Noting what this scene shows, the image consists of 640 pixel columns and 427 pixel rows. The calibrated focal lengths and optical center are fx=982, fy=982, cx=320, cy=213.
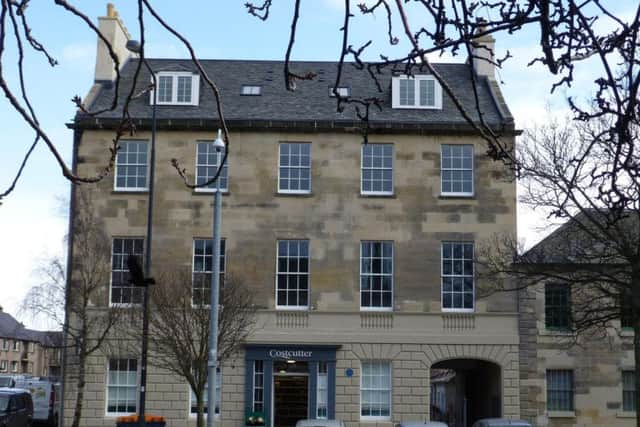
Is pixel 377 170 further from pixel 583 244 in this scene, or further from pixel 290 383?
pixel 583 244

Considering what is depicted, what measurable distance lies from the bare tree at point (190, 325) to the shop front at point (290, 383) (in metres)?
1.23

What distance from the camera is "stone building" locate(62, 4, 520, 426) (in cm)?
3506

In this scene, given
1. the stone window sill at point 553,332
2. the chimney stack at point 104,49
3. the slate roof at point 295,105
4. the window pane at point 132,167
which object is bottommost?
the stone window sill at point 553,332

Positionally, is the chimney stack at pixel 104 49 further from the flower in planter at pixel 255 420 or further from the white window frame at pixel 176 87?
the flower in planter at pixel 255 420

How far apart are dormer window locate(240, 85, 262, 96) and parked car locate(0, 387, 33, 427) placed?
45.9 feet

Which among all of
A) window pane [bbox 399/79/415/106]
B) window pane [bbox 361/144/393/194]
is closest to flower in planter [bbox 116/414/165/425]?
window pane [bbox 361/144/393/194]

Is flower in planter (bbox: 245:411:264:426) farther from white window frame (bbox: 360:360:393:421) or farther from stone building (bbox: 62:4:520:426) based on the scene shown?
white window frame (bbox: 360:360:393:421)

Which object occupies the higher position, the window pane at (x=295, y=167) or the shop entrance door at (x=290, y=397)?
the window pane at (x=295, y=167)

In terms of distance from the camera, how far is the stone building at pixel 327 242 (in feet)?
115

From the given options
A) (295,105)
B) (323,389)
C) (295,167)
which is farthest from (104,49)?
(323,389)

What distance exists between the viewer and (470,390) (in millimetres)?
41312

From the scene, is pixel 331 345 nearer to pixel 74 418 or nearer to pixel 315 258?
pixel 315 258

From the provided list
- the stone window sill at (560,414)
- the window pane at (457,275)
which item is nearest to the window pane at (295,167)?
the window pane at (457,275)

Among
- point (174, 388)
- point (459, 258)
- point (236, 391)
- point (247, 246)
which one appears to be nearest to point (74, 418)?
point (174, 388)
